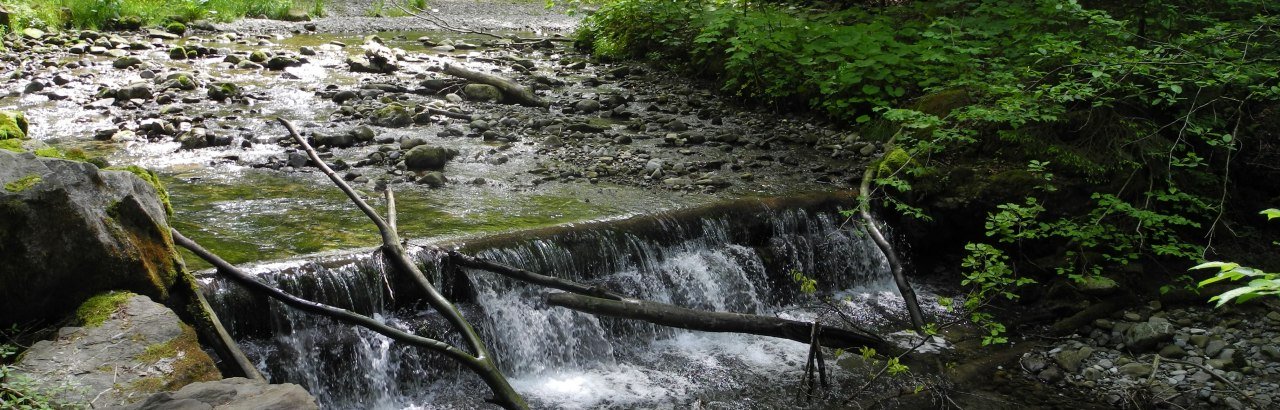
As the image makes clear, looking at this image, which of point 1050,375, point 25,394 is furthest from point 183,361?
point 1050,375

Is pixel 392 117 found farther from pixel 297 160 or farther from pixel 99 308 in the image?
pixel 99 308

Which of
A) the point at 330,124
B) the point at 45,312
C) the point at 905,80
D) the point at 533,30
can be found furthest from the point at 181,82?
the point at 533,30

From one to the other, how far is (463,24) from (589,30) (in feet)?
16.6

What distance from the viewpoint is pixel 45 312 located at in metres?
3.84

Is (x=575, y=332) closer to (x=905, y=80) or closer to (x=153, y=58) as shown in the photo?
(x=905, y=80)

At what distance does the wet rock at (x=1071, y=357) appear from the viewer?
5.95 m

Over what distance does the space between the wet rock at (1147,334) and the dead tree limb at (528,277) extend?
3.69 m

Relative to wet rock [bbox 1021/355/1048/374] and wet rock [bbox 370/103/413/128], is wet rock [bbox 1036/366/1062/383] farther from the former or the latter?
wet rock [bbox 370/103/413/128]

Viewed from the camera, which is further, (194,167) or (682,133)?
(682,133)

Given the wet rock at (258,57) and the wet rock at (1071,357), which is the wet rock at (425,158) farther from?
the wet rock at (258,57)

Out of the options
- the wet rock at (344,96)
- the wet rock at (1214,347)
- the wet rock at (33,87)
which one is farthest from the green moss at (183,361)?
the wet rock at (33,87)

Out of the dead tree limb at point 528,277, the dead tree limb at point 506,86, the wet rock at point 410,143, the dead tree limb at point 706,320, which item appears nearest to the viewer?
the dead tree limb at point 706,320

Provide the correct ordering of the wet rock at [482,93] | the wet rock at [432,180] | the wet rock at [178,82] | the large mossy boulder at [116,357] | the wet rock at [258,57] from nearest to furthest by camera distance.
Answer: the large mossy boulder at [116,357] < the wet rock at [432,180] < the wet rock at [178,82] < the wet rock at [482,93] < the wet rock at [258,57]

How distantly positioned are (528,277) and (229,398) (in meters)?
2.53
